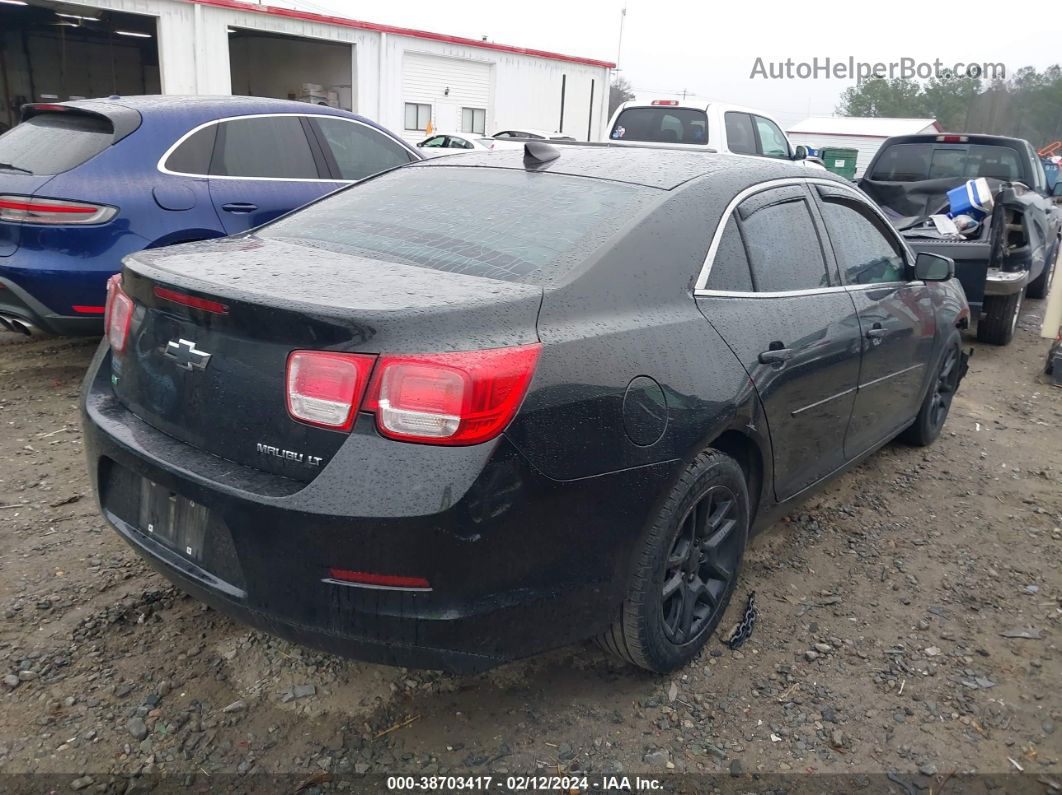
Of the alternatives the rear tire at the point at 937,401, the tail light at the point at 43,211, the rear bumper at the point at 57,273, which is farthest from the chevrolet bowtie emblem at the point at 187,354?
the rear tire at the point at 937,401

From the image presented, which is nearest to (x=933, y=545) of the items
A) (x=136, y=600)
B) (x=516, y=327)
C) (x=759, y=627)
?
(x=759, y=627)

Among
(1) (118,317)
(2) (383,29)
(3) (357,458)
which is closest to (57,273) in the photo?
(1) (118,317)

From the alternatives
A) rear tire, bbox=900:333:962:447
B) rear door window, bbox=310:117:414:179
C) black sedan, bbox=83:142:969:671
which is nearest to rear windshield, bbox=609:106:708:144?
rear door window, bbox=310:117:414:179

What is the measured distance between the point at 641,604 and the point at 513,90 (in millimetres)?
25321

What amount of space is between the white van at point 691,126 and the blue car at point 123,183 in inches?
223

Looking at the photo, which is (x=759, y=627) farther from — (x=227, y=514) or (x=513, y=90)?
(x=513, y=90)

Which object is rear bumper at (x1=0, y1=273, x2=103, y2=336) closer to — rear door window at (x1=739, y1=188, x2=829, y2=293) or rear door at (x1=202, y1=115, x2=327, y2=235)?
rear door at (x1=202, y1=115, x2=327, y2=235)

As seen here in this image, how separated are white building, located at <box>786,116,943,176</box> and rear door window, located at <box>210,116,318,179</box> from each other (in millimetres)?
28704

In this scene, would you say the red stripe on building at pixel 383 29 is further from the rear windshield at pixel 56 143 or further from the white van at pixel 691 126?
the rear windshield at pixel 56 143

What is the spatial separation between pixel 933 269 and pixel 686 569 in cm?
228

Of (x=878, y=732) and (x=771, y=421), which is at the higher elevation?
(x=771, y=421)

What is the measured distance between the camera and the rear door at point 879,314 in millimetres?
3531

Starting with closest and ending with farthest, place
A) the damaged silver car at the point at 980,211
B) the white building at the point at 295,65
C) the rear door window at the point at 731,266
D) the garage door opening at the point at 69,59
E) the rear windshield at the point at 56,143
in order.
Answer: the rear door window at the point at 731,266
the rear windshield at the point at 56,143
the damaged silver car at the point at 980,211
the white building at the point at 295,65
the garage door opening at the point at 69,59

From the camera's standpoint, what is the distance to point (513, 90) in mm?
25719
